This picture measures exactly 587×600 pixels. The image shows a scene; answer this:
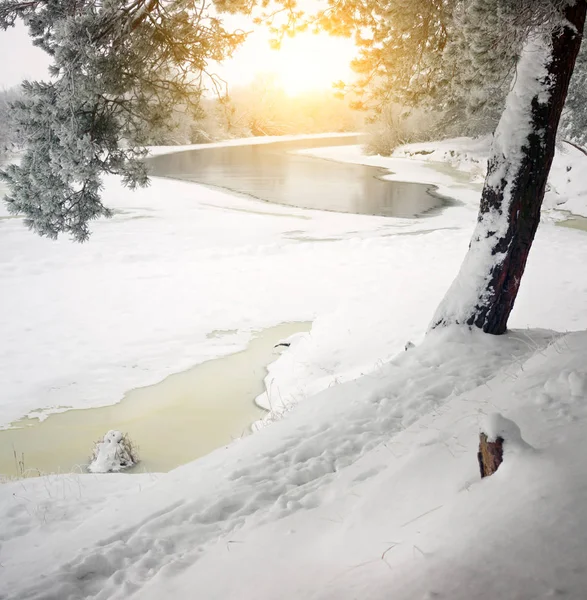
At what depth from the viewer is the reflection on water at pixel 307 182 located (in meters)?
25.2

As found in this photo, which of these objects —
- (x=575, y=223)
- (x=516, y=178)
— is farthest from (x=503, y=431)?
(x=575, y=223)

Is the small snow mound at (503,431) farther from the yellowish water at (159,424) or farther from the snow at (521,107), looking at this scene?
the yellowish water at (159,424)

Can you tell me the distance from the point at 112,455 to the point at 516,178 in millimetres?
6250

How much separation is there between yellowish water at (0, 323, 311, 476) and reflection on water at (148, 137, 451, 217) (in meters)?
15.4

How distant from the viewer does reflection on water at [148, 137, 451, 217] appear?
25.2 m

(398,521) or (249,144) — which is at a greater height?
(249,144)

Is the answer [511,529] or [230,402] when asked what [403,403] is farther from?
[230,402]

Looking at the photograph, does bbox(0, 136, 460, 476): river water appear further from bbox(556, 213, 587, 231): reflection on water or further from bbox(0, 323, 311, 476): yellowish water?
bbox(556, 213, 587, 231): reflection on water

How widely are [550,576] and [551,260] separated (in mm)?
12919

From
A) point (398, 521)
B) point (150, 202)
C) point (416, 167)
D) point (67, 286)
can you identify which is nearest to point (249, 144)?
point (416, 167)

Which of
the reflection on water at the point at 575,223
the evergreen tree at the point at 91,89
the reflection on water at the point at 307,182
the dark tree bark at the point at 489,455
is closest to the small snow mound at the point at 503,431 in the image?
the dark tree bark at the point at 489,455

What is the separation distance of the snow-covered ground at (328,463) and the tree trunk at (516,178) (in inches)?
19.0

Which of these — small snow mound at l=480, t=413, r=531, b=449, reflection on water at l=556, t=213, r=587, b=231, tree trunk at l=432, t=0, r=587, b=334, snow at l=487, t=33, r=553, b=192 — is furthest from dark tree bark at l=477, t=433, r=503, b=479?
reflection on water at l=556, t=213, r=587, b=231

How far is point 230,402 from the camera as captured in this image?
866 cm
